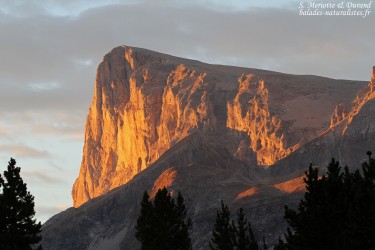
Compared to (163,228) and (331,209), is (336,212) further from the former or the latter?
(163,228)

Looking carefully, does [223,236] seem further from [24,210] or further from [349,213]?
[349,213]

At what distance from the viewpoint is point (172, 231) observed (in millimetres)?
92500

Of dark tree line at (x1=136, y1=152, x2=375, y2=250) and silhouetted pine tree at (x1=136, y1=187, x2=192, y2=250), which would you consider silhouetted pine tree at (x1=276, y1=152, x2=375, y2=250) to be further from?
silhouetted pine tree at (x1=136, y1=187, x2=192, y2=250)

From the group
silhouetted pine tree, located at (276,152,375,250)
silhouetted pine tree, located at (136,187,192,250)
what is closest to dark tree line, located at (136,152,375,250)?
silhouetted pine tree, located at (276,152,375,250)

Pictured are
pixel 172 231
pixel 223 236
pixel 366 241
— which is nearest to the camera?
pixel 366 241

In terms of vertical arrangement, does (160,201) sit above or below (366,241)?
above

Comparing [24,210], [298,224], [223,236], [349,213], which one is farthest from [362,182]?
[223,236]

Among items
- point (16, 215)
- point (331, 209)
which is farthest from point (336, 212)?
point (16, 215)

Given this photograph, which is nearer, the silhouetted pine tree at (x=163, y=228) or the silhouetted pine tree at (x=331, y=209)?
the silhouetted pine tree at (x=331, y=209)

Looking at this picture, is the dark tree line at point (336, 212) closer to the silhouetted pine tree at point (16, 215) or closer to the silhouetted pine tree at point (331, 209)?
the silhouetted pine tree at point (331, 209)

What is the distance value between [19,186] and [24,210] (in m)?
2.31

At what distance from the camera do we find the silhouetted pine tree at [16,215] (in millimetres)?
77975

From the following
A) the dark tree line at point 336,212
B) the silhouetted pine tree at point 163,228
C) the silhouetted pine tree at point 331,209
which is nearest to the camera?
the dark tree line at point 336,212

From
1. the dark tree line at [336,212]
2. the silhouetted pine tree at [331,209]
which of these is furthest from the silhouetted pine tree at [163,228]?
the silhouetted pine tree at [331,209]
